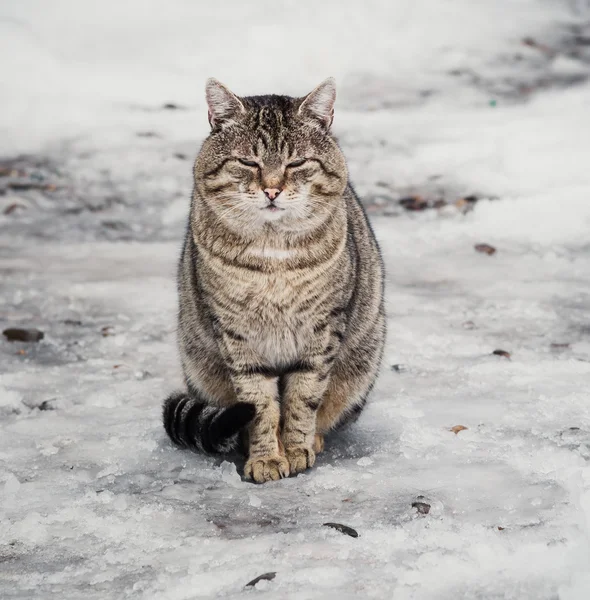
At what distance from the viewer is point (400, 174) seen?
22.6 ft

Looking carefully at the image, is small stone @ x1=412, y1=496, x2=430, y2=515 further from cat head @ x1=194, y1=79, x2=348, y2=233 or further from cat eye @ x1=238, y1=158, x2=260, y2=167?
cat eye @ x1=238, y1=158, x2=260, y2=167

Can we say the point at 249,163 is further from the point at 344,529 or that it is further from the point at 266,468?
the point at 344,529

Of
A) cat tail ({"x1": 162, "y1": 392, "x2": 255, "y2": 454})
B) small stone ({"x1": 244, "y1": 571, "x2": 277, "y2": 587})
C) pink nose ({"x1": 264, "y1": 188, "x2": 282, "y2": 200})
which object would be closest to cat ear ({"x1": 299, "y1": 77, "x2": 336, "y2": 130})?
pink nose ({"x1": 264, "y1": 188, "x2": 282, "y2": 200})

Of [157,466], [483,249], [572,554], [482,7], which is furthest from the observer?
[482,7]

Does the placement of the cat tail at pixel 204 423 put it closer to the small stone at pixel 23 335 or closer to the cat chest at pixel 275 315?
the cat chest at pixel 275 315

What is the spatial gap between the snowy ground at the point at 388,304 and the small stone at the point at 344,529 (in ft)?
0.10

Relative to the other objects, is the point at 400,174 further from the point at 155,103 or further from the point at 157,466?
the point at 157,466

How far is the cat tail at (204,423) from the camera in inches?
120

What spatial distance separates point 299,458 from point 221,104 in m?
1.33

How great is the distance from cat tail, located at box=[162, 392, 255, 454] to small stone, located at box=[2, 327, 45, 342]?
137 cm

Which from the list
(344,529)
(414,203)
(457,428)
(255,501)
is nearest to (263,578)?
(344,529)

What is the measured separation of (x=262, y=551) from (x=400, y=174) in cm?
472

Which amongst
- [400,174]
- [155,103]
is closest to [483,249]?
[400,174]

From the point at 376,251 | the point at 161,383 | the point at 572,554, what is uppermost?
the point at 376,251
